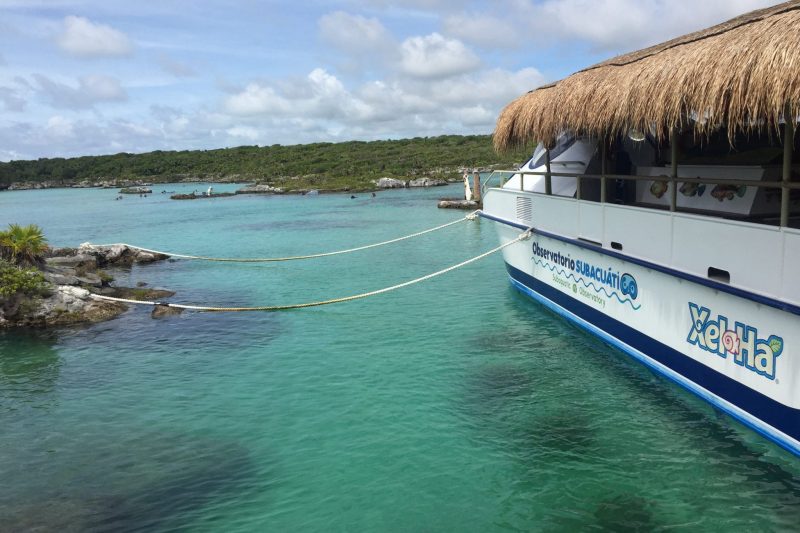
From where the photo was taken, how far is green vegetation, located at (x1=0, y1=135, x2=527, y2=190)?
85.1 metres

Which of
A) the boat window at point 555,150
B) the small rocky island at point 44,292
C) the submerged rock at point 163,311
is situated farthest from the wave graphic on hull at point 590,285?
the small rocky island at point 44,292

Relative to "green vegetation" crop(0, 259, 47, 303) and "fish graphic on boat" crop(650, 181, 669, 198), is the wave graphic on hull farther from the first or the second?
"green vegetation" crop(0, 259, 47, 303)

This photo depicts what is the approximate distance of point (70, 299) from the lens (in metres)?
14.9

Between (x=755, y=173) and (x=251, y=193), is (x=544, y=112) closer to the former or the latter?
(x=755, y=173)

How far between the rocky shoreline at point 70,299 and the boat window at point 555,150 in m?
10.1

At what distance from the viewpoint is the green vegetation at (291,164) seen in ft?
279

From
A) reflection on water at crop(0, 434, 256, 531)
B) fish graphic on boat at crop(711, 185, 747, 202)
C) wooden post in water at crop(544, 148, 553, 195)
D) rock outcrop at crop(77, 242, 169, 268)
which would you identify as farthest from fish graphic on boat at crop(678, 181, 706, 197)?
rock outcrop at crop(77, 242, 169, 268)

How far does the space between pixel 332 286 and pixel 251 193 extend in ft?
193

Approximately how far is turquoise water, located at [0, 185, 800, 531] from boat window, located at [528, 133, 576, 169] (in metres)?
3.43

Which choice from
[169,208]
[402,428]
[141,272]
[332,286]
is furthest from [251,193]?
[402,428]

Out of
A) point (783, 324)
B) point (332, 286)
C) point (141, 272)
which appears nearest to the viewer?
point (783, 324)

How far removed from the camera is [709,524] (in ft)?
18.8

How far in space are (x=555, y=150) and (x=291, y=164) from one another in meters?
93.6

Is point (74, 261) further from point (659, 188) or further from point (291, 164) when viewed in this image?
point (291, 164)
